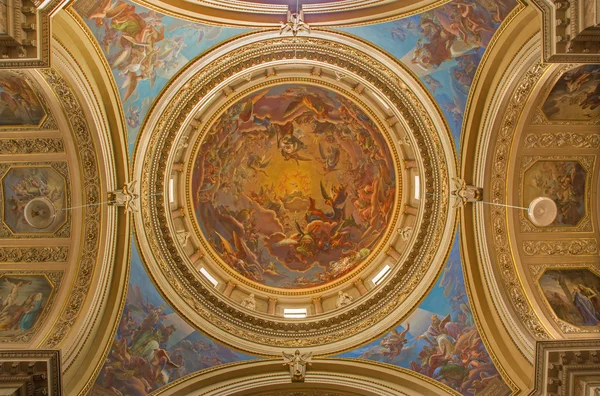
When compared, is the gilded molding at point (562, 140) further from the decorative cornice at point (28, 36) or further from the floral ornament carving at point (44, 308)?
the floral ornament carving at point (44, 308)

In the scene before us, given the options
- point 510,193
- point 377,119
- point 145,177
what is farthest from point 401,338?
point 145,177

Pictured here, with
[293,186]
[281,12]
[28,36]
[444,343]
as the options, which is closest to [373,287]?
[444,343]

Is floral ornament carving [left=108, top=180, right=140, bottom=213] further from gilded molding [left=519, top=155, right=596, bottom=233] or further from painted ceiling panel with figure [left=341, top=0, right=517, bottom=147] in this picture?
gilded molding [left=519, top=155, right=596, bottom=233]

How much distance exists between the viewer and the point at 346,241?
20.1 m

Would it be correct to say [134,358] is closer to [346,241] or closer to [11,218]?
[11,218]

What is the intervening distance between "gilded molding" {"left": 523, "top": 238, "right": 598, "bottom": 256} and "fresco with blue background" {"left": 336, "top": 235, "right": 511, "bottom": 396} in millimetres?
1870

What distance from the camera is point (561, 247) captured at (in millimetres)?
13805

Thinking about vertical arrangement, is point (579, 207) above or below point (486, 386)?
above

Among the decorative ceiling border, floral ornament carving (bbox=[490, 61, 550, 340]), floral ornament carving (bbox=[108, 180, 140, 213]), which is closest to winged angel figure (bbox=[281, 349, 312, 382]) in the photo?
the decorative ceiling border

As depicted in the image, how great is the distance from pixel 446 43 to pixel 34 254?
12391 millimetres

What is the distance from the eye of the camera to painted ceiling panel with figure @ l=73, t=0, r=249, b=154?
1231cm

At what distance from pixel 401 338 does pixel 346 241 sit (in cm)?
594

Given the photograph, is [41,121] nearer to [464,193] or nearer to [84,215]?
[84,215]

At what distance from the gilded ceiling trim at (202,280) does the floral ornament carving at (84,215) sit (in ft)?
3.96
